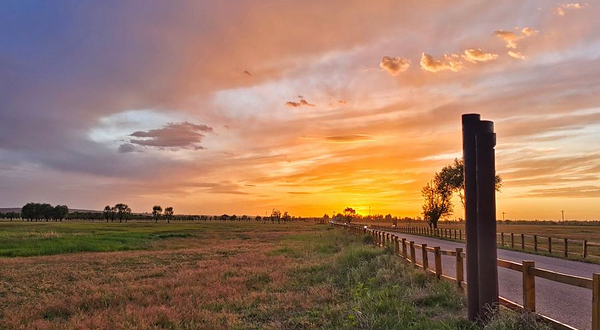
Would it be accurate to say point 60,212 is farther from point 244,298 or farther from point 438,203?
point 244,298

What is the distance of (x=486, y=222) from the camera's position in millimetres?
7785

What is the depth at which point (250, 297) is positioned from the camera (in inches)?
528

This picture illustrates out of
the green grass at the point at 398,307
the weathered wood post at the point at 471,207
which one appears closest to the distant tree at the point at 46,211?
the green grass at the point at 398,307

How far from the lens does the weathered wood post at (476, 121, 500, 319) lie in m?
7.74

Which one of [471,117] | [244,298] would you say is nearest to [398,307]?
[471,117]

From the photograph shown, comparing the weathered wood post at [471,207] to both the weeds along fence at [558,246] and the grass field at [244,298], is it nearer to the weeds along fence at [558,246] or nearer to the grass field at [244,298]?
the grass field at [244,298]

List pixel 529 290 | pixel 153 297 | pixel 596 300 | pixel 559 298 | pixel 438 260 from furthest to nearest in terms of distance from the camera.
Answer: pixel 153 297 < pixel 438 260 < pixel 559 298 < pixel 529 290 < pixel 596 300

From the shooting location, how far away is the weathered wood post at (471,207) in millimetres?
8062

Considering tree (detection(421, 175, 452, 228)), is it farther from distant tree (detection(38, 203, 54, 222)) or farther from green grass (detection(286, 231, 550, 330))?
distant tree (detection(38, 203, 54, 222))

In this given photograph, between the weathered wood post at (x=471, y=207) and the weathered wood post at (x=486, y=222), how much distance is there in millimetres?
256

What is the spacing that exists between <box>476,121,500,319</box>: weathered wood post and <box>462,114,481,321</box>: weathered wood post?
0.84 ft

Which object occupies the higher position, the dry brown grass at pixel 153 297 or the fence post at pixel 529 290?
the fence post at pixel 529 290

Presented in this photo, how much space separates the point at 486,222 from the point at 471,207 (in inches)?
19.1

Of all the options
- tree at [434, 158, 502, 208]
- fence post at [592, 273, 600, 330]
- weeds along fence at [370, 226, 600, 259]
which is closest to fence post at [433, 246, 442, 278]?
fence post at [592, 273, 600, 330]
